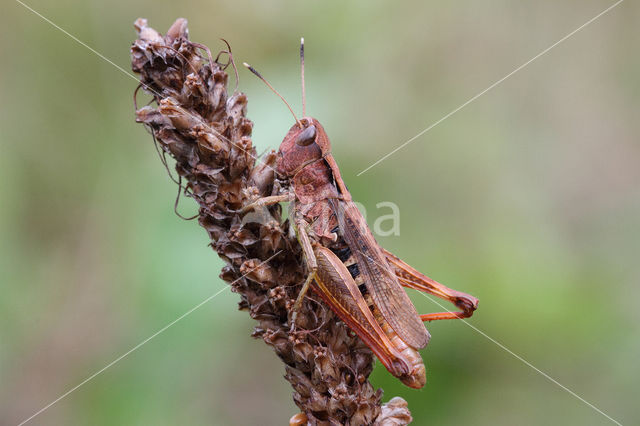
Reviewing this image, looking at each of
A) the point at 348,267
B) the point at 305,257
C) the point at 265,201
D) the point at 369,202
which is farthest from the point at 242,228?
the point at 369,202

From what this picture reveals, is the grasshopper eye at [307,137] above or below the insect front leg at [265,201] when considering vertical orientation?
above

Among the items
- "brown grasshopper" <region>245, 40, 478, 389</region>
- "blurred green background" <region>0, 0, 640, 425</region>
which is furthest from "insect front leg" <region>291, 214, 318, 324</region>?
"blurred green background" <region>0, 0, 640, 425</region>

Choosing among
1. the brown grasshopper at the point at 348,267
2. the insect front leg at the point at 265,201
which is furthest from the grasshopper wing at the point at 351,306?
the insect front leg at the point at 265,201

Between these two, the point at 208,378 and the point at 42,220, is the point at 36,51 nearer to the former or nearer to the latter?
the point at 42,220

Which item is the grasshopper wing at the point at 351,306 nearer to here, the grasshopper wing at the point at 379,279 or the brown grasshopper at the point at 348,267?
the brown grasshopper at the point at 348,267

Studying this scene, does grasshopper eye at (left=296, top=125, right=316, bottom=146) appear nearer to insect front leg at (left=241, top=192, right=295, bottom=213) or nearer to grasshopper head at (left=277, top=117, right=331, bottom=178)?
grasshopper head at (left=277, top=117, right=331, bottom=178)

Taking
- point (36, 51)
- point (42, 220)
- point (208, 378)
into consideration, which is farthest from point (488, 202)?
point (36, 51)
